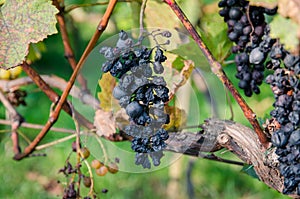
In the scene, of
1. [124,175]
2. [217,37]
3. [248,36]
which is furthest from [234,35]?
[124,175]

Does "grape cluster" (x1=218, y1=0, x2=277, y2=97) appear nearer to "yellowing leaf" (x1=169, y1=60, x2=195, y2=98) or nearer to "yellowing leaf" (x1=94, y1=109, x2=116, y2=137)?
"yellowing leaf" (x1=169, y1=60, x2=195, y2=98)

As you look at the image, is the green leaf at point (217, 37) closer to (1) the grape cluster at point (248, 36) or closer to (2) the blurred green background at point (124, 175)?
(1) the grape cluster at point (248, 36)

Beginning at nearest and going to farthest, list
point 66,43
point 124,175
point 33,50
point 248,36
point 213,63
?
point 213,63 → point 248,36 → point 66,43 → point 33,50 → point 124,175

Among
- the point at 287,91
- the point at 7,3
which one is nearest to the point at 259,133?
the point at 287,91

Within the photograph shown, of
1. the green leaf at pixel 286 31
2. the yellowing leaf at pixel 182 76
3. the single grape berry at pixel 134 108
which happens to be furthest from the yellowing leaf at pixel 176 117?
the green leaf at pixel 286 31

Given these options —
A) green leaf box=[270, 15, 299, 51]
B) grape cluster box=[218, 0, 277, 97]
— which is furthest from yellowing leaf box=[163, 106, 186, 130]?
green leaf box=[270, 15, 299, 51]

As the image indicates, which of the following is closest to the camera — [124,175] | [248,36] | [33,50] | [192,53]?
[248,36]

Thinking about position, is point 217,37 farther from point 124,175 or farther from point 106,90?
point 124,175
